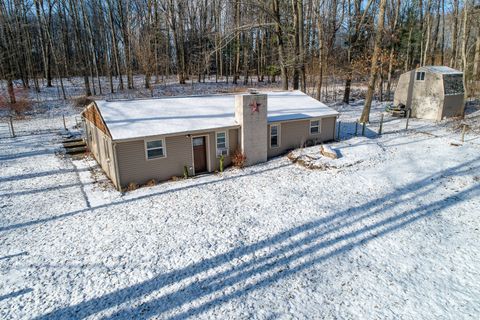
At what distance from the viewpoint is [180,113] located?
14836mm

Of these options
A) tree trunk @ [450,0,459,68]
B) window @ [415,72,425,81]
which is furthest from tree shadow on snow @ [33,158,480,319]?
tree trunk @ [450,0,459,68]

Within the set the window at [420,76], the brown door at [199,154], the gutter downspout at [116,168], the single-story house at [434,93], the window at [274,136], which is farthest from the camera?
the window at [420,76]

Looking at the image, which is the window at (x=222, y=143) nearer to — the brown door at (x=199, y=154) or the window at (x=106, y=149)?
the brown door at (x=199, y=154)

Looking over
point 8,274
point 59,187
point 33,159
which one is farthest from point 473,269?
point 33,159

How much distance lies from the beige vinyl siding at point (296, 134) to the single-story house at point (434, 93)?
400 inches

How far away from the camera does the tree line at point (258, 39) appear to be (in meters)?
25.6

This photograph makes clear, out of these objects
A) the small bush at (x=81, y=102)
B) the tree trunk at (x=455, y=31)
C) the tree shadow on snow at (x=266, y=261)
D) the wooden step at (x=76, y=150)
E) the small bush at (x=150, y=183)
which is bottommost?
the tree shadow on snow at (x=266, y=261)

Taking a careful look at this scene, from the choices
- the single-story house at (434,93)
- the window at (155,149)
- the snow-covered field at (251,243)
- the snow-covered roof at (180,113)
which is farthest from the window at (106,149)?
the single-story house at (434,93)

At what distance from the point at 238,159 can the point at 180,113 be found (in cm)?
372

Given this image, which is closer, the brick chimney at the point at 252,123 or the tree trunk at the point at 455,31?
the brick chimney at the point at 252,123

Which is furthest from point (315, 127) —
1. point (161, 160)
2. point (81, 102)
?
point (81, 102)

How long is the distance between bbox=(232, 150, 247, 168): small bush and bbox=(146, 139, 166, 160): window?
3537mm

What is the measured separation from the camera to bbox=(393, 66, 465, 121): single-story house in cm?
2227

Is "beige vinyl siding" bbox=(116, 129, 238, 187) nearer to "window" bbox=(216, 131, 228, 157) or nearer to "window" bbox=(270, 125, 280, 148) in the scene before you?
"window" bbox=(216, 131, 228, 157)
